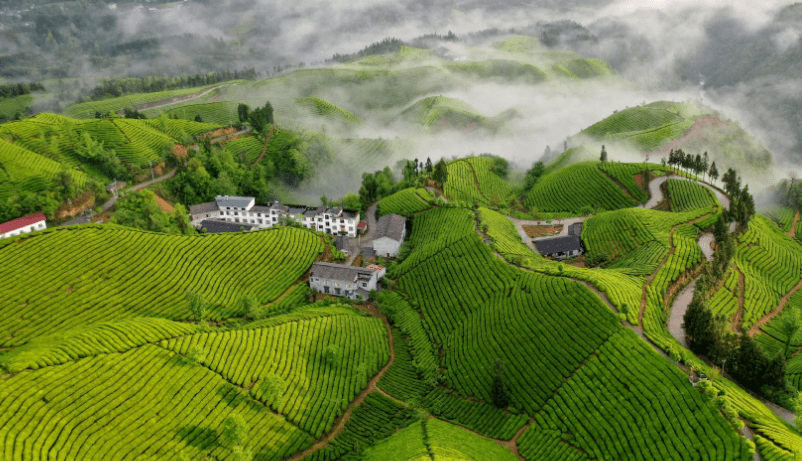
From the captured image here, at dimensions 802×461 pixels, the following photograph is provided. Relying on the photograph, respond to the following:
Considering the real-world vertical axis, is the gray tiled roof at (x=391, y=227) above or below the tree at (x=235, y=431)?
above

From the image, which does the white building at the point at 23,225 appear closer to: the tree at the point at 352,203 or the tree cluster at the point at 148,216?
the tree cluster at the point at 148,216

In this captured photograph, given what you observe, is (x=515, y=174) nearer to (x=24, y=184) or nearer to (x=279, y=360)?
(x=279, y=360)

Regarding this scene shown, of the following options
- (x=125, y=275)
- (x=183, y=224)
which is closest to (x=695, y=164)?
(x=183, y=224)

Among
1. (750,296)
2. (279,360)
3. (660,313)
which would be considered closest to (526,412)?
(660,313)

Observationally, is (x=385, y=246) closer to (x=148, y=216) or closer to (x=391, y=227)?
(x=391, y=227)

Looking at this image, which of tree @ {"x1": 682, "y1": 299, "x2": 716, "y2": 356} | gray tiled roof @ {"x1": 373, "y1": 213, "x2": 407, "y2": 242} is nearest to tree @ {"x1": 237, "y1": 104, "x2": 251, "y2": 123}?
gray tiled roof @ {"x1": 373, "y1": 213, "x2": 407, "y2": 242}

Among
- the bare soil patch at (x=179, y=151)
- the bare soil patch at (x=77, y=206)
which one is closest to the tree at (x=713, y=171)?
the bare soil patch at (x=179, y=151)
